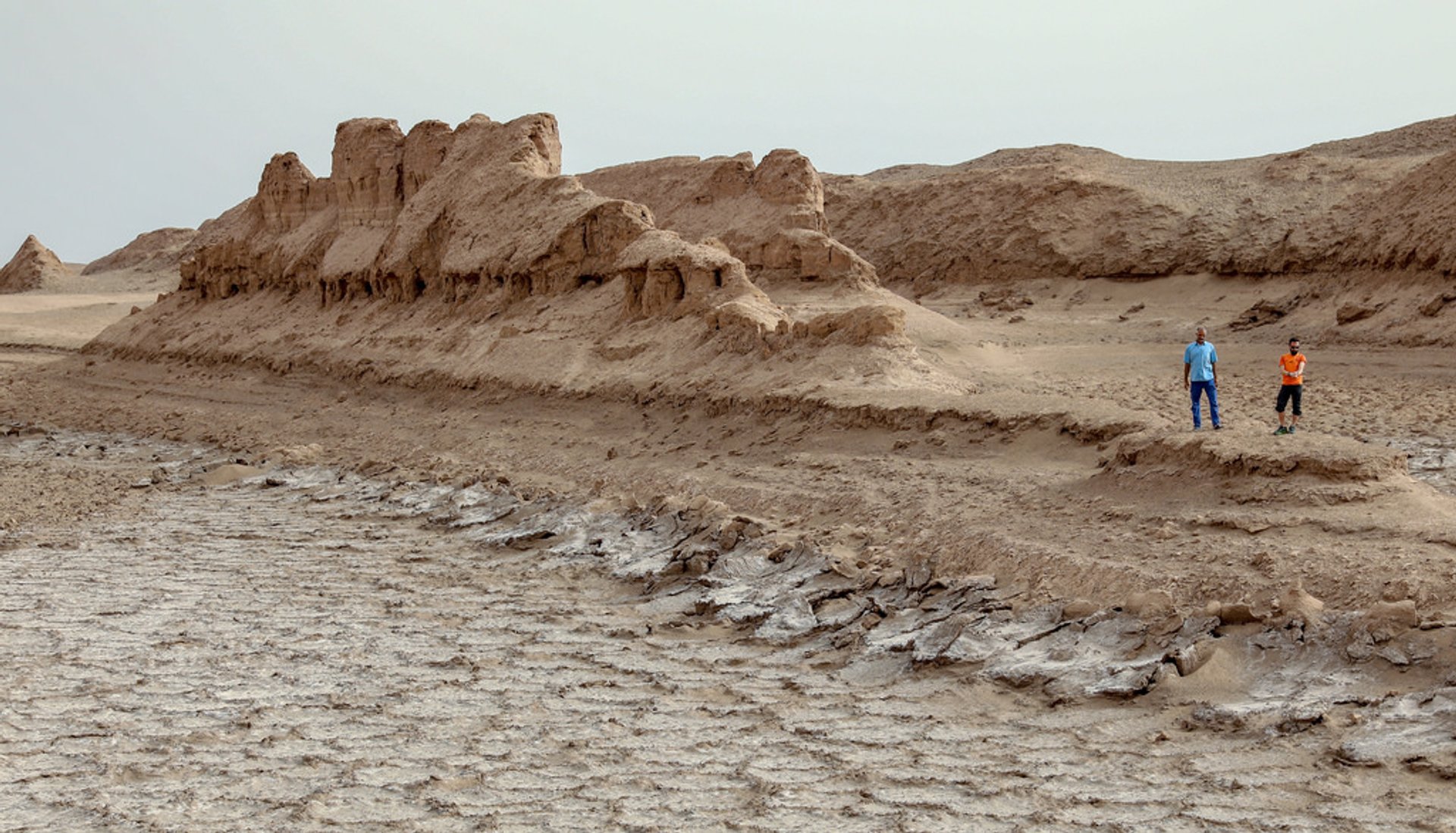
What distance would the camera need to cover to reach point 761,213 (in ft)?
75.5

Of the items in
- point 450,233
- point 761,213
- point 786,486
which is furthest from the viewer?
point 761,213

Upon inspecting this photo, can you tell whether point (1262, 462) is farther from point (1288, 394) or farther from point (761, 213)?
point (761, 213)

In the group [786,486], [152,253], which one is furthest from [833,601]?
[152,253]

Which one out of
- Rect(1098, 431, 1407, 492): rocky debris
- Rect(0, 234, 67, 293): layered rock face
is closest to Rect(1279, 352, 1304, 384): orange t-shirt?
Rect(1098, 431, 1407, 492): rocky debris

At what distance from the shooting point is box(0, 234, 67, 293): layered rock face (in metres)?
51.8

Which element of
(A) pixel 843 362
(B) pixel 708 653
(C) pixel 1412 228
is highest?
(C) pixel 1412 228

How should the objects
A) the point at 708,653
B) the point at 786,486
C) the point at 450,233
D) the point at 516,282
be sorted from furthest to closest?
the point at 450,233
the point at 516,282
the point at 786,486
the point at 708,653

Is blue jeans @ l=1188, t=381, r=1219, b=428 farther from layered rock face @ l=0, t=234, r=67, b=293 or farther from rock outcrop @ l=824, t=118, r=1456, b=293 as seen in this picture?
layered rock face @ l=0, t=234, r=67, b=293

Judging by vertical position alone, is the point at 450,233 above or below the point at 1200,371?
above

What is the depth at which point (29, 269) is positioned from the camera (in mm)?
52281

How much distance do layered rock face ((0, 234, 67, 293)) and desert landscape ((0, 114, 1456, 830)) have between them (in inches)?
1171

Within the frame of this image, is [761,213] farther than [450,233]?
Yes

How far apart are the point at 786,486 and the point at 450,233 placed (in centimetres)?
1107

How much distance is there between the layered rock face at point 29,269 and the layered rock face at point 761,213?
35840mm
